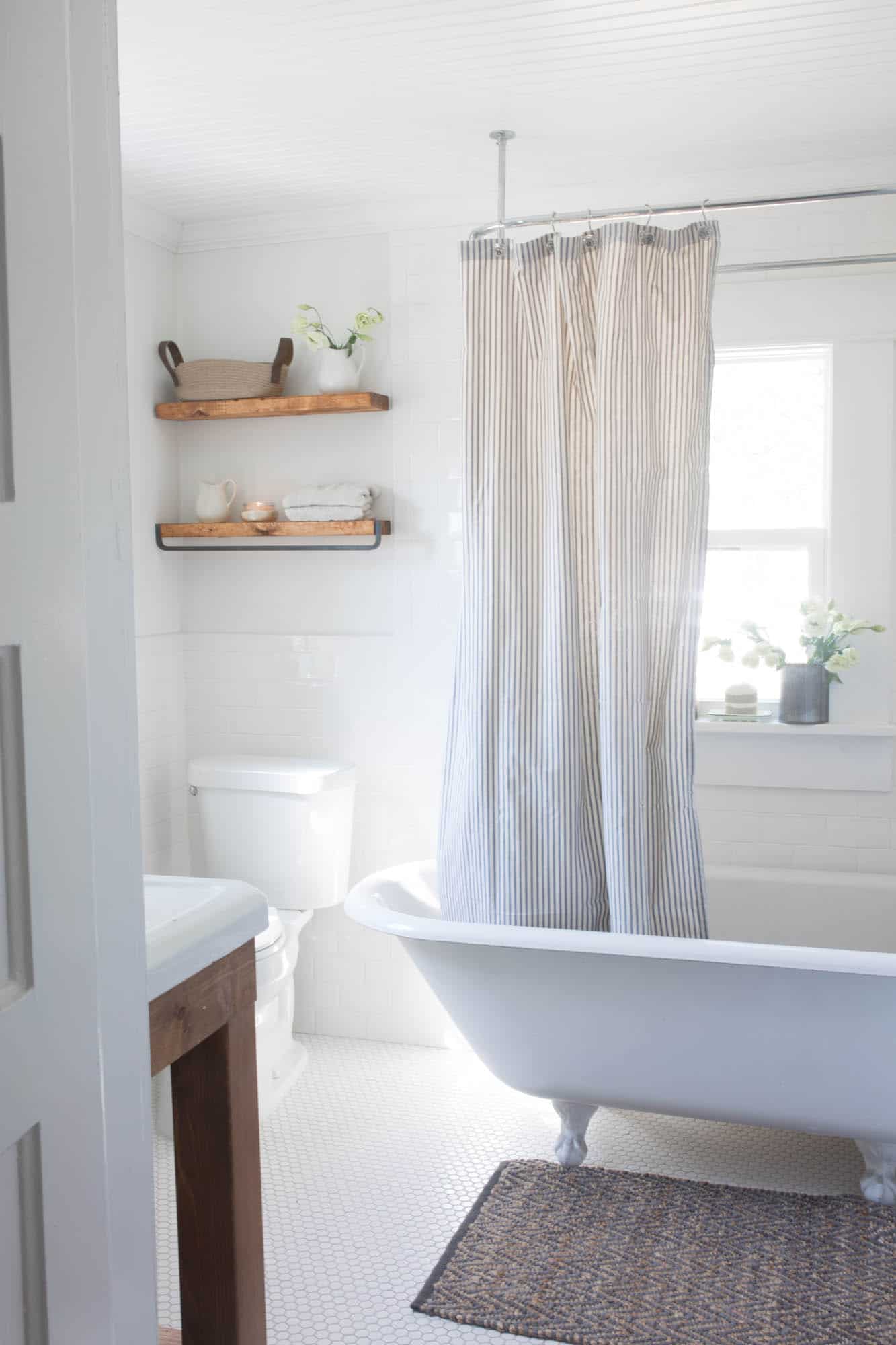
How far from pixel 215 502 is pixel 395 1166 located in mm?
1997

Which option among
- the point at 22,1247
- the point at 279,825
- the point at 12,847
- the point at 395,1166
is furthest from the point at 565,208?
the point at 22,1247

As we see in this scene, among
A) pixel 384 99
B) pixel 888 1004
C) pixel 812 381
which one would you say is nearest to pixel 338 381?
pixel 384 99

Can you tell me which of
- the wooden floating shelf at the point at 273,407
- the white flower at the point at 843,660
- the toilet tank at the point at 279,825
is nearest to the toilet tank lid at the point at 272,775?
the toilet tank at the point at 279,825

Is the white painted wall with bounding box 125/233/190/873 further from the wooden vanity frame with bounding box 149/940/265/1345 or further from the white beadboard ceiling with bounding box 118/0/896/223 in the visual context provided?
the wooden vanity frame with bounding box 149/940/265/1345

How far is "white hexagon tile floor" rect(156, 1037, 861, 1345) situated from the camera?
2.34 m

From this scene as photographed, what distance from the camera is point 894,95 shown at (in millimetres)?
2713

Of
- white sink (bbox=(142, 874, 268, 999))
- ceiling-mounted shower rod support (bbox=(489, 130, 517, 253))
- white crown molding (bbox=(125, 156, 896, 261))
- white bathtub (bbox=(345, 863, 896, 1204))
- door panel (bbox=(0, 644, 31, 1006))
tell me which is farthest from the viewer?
white crown molding (bbox=(125, 156, 896, 261))

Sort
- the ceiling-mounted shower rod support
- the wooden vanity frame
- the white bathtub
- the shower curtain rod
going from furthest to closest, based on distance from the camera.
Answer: the ceiling-mounted shower rod support < the shower curtain rod < the white bathtub < the wooden vanity frame

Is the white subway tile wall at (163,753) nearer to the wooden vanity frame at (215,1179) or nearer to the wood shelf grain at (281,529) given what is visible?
the wood shelf grain at (281,529)

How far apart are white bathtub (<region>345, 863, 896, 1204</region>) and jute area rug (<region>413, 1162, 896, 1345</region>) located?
18 cm

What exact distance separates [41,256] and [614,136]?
7.86ft

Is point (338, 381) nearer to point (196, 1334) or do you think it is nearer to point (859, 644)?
point (859, 644)

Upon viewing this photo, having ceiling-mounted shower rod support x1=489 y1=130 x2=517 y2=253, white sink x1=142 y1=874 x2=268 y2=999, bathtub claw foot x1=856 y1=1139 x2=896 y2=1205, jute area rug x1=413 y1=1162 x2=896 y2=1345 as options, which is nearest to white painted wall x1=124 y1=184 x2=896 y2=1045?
ceiling-mounted shower rod support x1=489 y1=130 x2=517 y2=253

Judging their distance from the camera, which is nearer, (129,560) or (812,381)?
(129,560)
